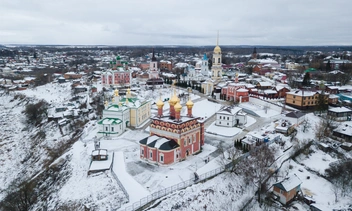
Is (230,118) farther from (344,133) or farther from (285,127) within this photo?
(344,133)

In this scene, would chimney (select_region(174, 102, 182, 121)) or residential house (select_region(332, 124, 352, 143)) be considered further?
residential house (select_region(332, 124, 352, 143))

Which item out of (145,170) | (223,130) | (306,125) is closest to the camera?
(145,170)

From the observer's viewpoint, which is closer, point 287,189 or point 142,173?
point 287,189

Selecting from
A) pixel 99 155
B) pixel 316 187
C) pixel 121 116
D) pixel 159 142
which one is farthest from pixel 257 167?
pixel 121 116

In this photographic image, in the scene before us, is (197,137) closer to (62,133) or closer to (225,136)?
(225,136)

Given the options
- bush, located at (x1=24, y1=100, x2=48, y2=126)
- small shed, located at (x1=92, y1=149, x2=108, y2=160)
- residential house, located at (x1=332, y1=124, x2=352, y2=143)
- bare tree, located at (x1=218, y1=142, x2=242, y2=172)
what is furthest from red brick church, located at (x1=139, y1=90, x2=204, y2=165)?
bush, located at (x1=24, y1=100, x2=48, y2=126)

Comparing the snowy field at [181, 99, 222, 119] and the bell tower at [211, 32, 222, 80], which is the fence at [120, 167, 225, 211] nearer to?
the snowy field at [181, 99, 222, 119]
